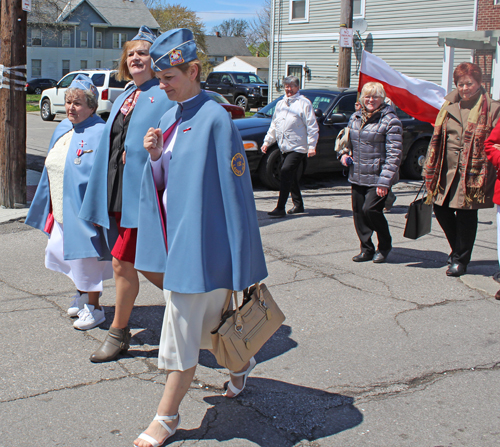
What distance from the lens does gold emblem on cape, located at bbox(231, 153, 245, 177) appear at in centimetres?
285

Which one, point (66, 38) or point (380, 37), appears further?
point (66, 38)

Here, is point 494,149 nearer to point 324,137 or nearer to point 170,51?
point 170,51

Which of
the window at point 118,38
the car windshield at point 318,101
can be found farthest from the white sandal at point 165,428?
the window at point 118,38

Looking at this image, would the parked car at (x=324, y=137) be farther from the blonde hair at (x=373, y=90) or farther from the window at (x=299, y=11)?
the window at (x=299, y=11)

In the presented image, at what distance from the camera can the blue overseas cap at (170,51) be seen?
2.83 meters

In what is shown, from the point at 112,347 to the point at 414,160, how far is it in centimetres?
916

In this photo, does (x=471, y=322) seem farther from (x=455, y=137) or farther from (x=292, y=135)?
(x=292, y=135)

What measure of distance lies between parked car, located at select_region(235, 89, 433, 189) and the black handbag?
12.7 feet

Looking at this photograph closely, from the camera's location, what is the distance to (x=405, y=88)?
7082mm

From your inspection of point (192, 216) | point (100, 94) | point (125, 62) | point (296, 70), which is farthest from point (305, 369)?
point (296, 70)

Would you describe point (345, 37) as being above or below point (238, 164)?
above

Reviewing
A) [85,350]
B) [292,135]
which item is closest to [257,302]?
[85,350]

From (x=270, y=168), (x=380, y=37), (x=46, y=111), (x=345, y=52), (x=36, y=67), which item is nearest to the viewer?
(x=270, y=168)

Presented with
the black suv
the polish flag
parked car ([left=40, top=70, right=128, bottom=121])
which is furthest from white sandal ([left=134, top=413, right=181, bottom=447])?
the black suv
